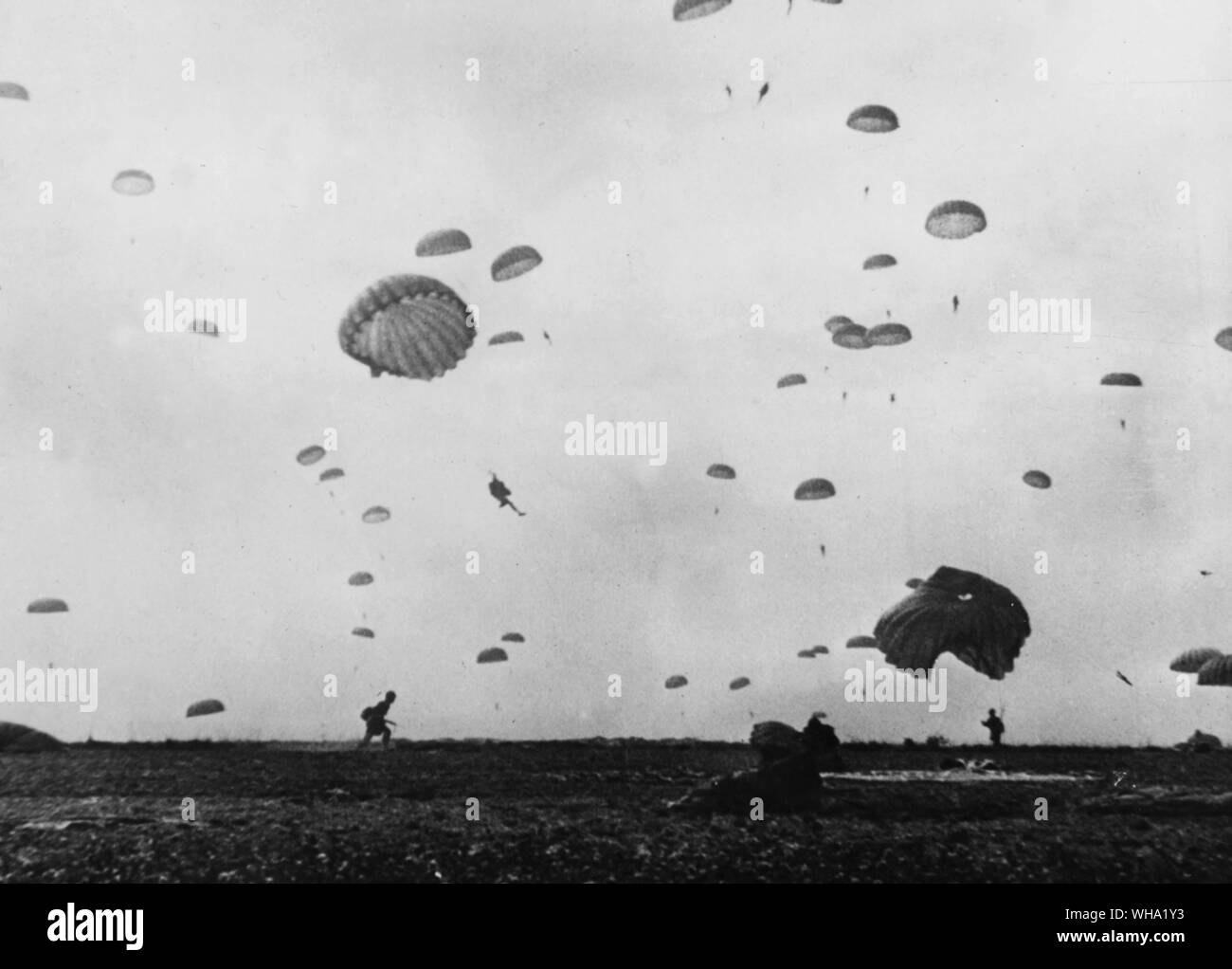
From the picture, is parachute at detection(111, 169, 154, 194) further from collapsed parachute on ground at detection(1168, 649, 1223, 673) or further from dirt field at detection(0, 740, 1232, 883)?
collapsed parachute on ground at detection(1168, 649, 1223, 673)

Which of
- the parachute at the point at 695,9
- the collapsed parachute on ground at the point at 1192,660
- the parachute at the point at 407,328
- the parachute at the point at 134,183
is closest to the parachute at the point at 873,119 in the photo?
the parachute at the point at 695,9

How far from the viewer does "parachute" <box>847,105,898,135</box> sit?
1033cm

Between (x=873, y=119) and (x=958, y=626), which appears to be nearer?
(x=958, y=626)

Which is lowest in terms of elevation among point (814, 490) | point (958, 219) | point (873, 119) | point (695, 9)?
point (814, 490)

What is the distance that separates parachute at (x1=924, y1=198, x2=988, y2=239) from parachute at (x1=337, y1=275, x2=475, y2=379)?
4898 mm

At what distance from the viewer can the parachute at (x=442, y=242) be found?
10406 mm

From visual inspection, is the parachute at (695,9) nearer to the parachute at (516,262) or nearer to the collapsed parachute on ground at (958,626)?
the parachute at (516,262)

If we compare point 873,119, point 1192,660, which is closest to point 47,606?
point 873,119

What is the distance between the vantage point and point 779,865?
9.20 meters

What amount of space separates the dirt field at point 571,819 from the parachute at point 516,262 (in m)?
4.77

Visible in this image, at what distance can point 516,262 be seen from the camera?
1043cm

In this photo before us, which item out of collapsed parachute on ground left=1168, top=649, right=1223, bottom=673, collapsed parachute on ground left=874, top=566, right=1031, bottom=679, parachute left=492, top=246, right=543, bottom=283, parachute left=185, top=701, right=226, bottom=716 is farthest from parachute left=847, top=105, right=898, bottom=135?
parachute left=185, top=701, right=226, bottom=716

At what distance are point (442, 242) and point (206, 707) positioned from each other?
518 centimetres

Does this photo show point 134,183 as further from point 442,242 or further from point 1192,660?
point 1192,660
